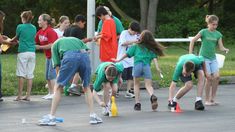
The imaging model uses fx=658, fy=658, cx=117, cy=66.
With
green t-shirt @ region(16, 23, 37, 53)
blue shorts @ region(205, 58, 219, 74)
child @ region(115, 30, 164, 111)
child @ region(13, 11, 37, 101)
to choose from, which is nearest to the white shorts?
child @ region(13, 11, 37, 101)

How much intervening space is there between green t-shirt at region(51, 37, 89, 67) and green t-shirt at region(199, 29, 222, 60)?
3.24m

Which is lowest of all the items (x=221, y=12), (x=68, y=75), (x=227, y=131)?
(x=227, y=131)

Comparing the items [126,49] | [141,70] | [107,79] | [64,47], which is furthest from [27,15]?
[64,47]

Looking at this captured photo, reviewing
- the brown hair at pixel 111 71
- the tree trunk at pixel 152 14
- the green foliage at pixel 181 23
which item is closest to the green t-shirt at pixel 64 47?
the brown hair at pixel 111 71

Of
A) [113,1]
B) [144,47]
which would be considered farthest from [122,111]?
[113,1]

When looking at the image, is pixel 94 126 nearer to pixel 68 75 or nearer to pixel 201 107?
pixel 68 75

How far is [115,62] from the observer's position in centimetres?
1220

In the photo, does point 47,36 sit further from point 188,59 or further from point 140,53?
point 188,59

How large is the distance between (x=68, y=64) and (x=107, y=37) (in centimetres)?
343

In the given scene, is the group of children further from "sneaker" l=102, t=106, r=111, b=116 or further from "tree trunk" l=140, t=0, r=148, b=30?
"tree trunk" l=140, t=0, r=148, b=30

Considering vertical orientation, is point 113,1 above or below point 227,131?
above

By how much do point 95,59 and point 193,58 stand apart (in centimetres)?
463

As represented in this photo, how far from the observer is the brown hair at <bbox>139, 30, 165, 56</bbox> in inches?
471

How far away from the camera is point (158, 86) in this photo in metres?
16.2
